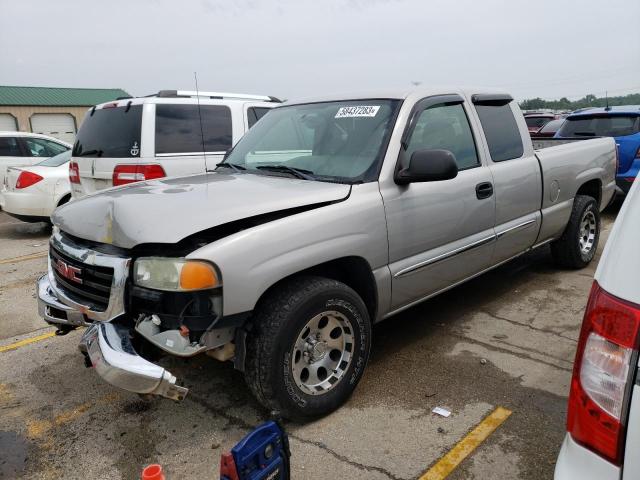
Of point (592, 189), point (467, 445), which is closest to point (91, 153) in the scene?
point (467, 445)

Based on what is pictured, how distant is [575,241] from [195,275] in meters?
4.37

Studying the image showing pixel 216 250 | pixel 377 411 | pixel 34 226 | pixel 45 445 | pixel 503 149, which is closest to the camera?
pixel 216 250

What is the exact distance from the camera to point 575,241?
5371 millimetres

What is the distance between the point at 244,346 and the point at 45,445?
1307 millimetres

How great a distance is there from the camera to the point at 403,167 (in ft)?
10.9

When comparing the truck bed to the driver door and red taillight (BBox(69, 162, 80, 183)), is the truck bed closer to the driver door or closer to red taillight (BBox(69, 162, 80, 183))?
the driver door

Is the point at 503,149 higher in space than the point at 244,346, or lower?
higher

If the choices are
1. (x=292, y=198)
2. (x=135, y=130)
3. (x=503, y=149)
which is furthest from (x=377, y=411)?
(x=135, y=130)

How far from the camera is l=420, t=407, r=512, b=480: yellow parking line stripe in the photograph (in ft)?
8.32

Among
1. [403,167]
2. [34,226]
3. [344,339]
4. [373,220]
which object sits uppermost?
[403,167]

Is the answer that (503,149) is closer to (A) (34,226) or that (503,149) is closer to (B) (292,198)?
(B) (292,198)

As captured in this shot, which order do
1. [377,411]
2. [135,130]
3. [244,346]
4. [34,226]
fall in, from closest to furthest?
[244,346] < [377,411] < [135,130] < [34,226]

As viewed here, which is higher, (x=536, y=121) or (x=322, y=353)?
(x=536, y=121)

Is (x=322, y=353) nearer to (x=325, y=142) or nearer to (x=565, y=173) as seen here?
(x=325, y=142)
